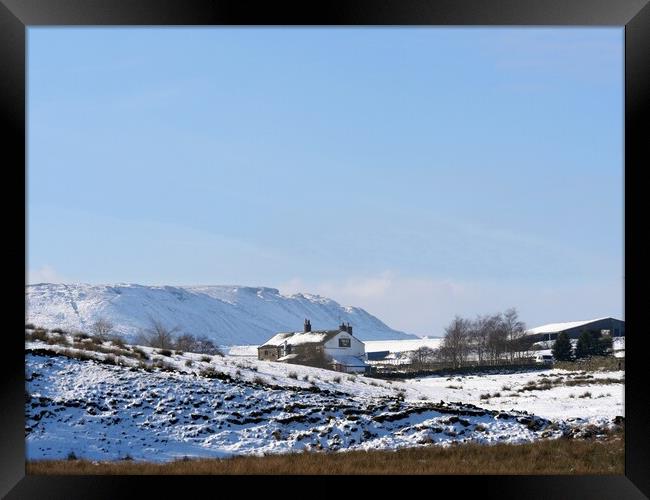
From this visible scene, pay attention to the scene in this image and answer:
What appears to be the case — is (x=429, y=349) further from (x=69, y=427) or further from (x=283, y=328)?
(x=283, y=328)

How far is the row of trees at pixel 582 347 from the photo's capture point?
16797 millimetres

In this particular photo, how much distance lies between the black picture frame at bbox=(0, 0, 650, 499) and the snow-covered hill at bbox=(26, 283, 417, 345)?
80.8 feet

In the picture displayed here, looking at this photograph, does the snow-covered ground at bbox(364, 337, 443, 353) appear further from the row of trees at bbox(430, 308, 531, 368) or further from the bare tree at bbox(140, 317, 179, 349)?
the bare tree at bbox(140, 317, 179, 349)

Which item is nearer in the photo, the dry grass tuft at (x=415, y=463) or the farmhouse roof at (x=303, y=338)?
the dry grass tuft at (x=415, y=463)

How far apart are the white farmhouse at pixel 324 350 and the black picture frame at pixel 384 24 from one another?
12863mm

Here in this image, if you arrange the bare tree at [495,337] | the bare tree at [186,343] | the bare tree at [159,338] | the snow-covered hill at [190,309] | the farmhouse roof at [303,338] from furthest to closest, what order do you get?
1. the snow-covered hill at [190,309]
2. the bare tree at [186,343]
3. the bare tree at [159,338]
4. the farmhouse roof at [303,338]
5. the bare tree at [495,337]

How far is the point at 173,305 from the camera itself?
45406 millimetres

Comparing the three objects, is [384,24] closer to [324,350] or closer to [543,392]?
[543,392]

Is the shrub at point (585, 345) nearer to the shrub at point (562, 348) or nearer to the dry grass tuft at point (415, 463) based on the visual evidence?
the shrub at point (562, 348)

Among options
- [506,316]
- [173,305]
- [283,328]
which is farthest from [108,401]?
[283,328]

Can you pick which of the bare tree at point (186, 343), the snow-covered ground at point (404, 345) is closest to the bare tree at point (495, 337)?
the snow-covered ground at point (404, 345)

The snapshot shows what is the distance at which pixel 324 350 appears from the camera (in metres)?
18.8

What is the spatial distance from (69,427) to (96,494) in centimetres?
448

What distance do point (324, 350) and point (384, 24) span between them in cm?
1539
